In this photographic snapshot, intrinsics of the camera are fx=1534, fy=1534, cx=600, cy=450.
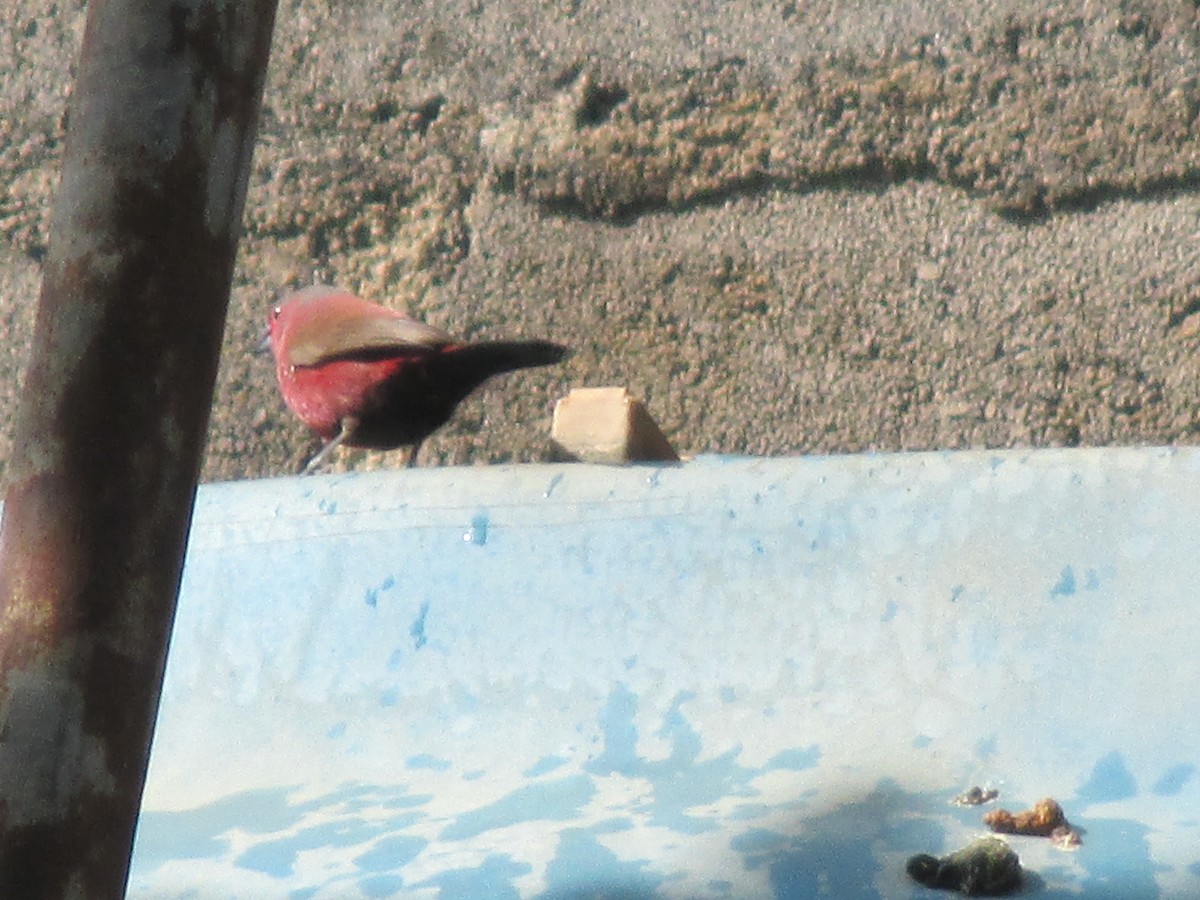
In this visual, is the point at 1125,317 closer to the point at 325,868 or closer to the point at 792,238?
the point at 792,238

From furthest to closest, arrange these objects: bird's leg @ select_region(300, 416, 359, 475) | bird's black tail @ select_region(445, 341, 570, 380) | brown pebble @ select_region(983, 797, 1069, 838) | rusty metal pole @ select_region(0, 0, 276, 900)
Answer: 1. bird's leg @ select_region(300, 416, 359, 475)
2. bird's black tail @ select_region(445, 341, 570, 380)
3. brown pebble @ select_region(983, 797, 1069, 838)
4. rusty metal pole @ select_region(0, 0, 276, 900)

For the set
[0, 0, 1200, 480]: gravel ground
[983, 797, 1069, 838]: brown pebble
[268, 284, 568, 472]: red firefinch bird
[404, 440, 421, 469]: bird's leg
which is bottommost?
[983, 797, 1069, 838]: brown pebble

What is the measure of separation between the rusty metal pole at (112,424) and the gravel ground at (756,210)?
1.52 meters

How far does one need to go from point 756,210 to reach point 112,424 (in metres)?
1.61

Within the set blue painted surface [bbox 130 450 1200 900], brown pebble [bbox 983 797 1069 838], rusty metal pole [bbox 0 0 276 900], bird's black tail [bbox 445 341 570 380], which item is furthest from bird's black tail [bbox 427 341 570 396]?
rusty metal pole [bbox 0 0 276 900]

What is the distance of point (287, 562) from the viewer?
180 centimetres

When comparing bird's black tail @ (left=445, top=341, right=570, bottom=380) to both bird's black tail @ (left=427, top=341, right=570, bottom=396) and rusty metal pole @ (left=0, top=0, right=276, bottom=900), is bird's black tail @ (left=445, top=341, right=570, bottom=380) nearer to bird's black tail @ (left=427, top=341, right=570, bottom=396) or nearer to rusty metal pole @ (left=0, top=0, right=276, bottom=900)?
bird's black tail @ (left=427, top=341, right=570, bottom=396)

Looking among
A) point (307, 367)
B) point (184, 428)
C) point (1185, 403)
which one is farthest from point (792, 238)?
point (184, 428)

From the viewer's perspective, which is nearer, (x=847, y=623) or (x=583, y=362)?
(x=847, y=623)

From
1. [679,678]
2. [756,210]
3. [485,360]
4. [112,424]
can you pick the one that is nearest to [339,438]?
[485,360]

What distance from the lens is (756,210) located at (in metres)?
2.13

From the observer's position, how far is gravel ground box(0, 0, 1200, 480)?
1.99m

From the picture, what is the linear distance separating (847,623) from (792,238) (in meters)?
0.66

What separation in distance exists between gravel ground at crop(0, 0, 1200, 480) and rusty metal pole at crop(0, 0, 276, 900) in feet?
4.98
